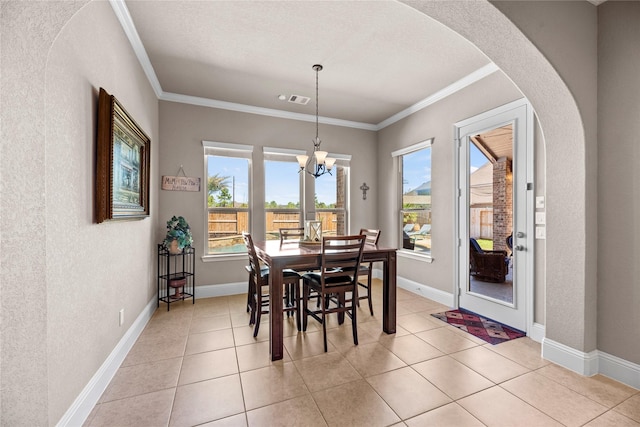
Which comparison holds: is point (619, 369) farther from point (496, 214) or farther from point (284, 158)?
point (284, 158)

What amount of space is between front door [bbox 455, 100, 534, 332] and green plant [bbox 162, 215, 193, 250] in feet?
11.4

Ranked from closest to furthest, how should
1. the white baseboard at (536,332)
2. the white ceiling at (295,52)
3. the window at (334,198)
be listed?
the white ceiling at (295,52) → the white baseboard at (536,332) → the window at (334,198)

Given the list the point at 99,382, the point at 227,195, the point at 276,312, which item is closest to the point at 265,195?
the point at 227,195

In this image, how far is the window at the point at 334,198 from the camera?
4.99m

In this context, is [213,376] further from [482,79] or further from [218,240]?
[482,79]

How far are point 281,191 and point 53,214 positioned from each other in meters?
3.34

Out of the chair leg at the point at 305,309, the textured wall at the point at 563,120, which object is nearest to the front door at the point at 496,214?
the textured wall at the point at 563,120

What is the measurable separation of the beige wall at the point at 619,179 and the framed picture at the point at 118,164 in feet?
→ 11.8

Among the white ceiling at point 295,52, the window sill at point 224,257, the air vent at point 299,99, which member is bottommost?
the window sill at point 224,257

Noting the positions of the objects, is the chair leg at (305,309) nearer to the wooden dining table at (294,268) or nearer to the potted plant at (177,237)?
the wooden dining table at (294,268)

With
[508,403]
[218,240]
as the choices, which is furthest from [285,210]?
[508,403]

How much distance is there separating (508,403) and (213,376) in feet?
6.73

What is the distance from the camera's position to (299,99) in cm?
408

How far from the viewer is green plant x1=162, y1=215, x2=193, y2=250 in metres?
3.62
